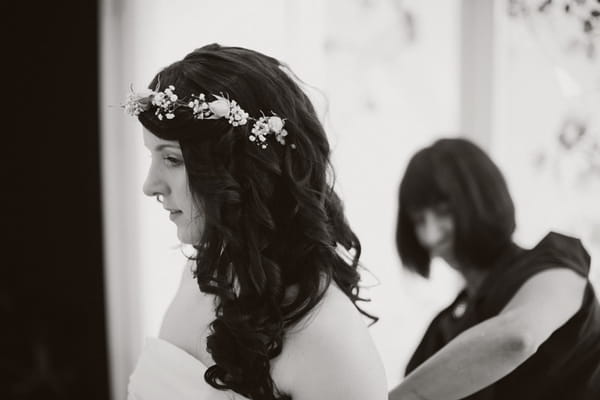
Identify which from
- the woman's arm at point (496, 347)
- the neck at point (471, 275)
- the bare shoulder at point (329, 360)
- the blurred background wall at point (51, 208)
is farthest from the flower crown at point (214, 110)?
the blurred background wall at point (51, 208)

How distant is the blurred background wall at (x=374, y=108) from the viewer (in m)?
2.19

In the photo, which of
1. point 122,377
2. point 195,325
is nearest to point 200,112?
point 195,325

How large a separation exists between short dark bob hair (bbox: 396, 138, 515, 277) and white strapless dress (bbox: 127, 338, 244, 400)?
70cm

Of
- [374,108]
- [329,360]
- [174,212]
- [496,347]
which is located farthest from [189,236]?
[374,108]

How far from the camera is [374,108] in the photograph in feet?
8.15

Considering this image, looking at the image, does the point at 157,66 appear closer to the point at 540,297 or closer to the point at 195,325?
the point at 195,325

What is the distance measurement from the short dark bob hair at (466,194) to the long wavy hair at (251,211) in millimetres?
491

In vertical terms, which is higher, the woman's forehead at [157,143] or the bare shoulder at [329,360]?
the woman's forehead at [157,143]

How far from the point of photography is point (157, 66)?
2.43 metres

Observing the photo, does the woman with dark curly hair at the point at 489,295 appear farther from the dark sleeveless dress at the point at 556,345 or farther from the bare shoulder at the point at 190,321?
the bare shoulder at the point at 190,321

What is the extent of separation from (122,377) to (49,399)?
40cm

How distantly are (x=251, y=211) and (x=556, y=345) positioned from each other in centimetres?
78

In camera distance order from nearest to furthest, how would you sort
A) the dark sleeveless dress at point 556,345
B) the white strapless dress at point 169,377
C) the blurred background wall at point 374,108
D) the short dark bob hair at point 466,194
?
the white strapless dress at point 169,377
the dark sleeveless dress at point 556,345
the short dark bob hair at point 466,194
the blurred background wall at point 374,108

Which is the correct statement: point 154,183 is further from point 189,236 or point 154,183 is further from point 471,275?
point 471,275
